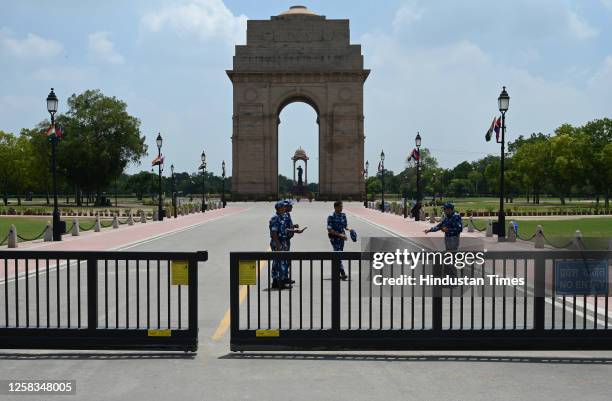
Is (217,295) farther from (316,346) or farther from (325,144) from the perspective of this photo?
(325,144)

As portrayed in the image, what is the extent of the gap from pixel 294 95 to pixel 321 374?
97.4m

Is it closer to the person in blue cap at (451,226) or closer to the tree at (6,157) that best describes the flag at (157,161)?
the person in blue cap at (451,226)

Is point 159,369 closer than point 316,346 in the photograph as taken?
Yes

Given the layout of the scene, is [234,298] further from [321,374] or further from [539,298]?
[539,298]

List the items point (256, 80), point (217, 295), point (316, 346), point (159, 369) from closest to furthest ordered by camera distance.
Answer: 1. point (159, 369)
2. point (316, 346)
3. point (217, 295)
4. point (256, 80)

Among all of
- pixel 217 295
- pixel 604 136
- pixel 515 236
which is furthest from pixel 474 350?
pixel 604 136

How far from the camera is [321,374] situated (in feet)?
23.5

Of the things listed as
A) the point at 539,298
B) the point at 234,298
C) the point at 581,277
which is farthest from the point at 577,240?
the point at 234,298

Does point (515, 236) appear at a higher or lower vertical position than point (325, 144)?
lower

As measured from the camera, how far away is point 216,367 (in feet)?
24.4

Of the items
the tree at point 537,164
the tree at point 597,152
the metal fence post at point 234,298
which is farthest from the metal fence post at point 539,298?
the tree at point 537,164

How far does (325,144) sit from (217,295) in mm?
89931

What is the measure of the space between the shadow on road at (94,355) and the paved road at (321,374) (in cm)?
1

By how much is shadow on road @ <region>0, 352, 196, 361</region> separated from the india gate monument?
9233cm
